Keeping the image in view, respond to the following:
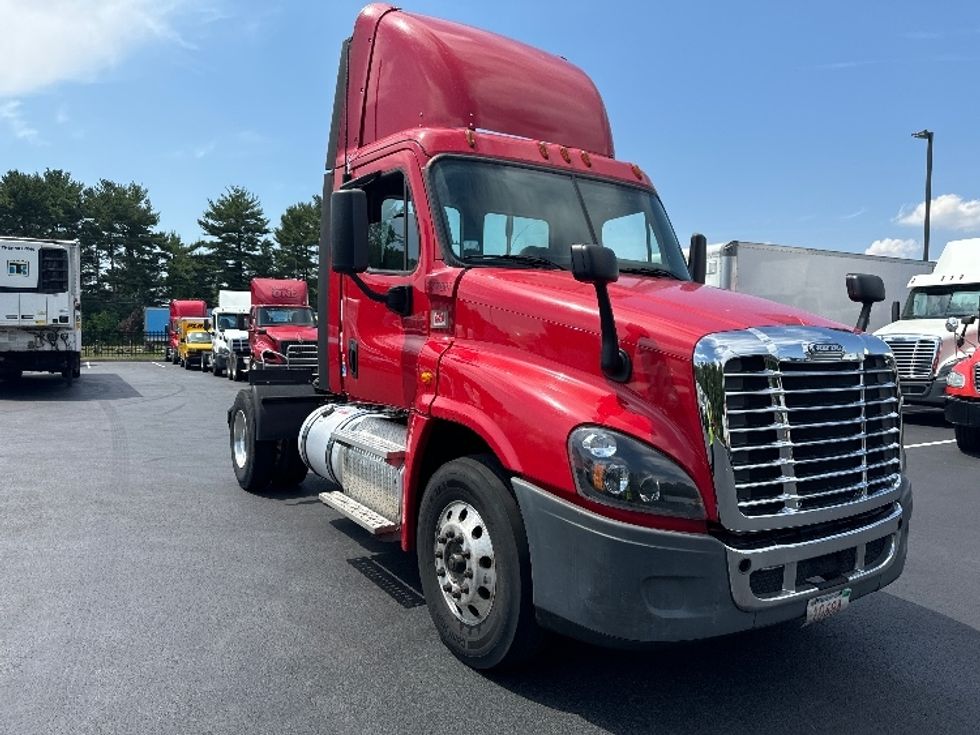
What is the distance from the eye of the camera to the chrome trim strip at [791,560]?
118 inches

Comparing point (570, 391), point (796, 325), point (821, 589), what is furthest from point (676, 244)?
point (821, 589)

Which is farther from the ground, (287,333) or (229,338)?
(287,333)

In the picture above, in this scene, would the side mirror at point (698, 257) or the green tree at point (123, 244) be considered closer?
the side mirror at point (698, 257)

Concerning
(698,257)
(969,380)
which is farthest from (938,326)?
(698,257)

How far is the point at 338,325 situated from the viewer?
581cm

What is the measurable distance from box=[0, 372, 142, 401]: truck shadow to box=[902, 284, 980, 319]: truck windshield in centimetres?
1694

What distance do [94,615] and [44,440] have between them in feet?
24.5

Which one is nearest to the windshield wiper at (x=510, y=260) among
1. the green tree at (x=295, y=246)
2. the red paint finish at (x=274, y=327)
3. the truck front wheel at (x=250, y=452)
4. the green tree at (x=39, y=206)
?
the truck front wheel at (x=250, y=452)

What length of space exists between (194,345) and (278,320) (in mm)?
11541

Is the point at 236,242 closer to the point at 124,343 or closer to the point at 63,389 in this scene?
the point at 124,343

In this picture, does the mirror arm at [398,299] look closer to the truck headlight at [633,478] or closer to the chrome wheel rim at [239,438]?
the truck headlight at [633,478]

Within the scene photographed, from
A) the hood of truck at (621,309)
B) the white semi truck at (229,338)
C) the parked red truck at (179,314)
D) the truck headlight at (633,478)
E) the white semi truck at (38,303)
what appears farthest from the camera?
the parked red truck at (179,314)

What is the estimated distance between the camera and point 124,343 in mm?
46250

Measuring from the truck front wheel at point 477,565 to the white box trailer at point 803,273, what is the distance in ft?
38.5
